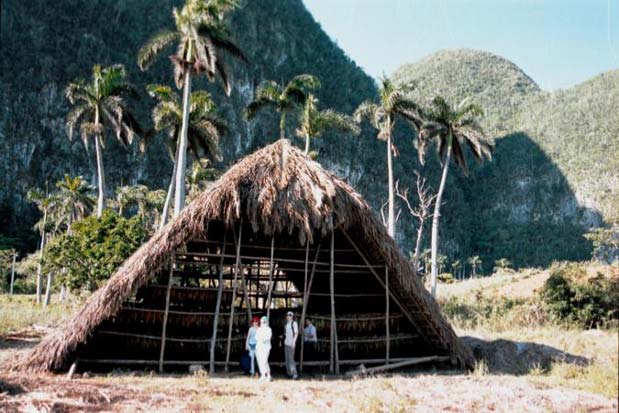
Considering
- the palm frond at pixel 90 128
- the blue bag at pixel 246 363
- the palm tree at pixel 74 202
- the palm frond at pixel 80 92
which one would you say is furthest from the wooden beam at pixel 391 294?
the palm tree at pixel 74 202

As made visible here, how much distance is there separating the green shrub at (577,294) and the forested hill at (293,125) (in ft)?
182

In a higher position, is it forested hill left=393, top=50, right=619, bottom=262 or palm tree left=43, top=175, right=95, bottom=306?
forested hill left=393, top=50, right=619, bottom=262

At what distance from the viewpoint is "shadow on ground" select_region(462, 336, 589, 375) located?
9930mm

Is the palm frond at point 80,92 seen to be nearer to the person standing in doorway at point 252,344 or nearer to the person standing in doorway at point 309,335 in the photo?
the person standing in doorway at point 309,335

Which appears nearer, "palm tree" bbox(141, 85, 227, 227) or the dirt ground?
the dirt ground

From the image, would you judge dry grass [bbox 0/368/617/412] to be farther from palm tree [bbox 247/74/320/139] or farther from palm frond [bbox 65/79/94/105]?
palm tree [bbox 247/74/320/139]

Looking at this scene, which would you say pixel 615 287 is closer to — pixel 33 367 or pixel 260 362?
pixel 260 362

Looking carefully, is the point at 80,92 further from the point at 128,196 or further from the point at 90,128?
the point at 128,196

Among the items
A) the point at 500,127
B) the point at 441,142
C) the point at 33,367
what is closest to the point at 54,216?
the point at 441,142

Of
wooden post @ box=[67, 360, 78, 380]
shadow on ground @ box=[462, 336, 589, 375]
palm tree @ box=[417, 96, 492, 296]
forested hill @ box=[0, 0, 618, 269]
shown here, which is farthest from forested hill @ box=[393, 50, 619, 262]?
wooden post @ box=[67, 360, 78, 380]

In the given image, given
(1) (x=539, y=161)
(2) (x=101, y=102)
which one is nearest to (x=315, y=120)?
(2) (x=101, y=102)

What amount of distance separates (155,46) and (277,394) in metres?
14.0

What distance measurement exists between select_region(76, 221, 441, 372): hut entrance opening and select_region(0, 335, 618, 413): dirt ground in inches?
36.1

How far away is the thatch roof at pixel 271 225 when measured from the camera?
8945 millimetres
